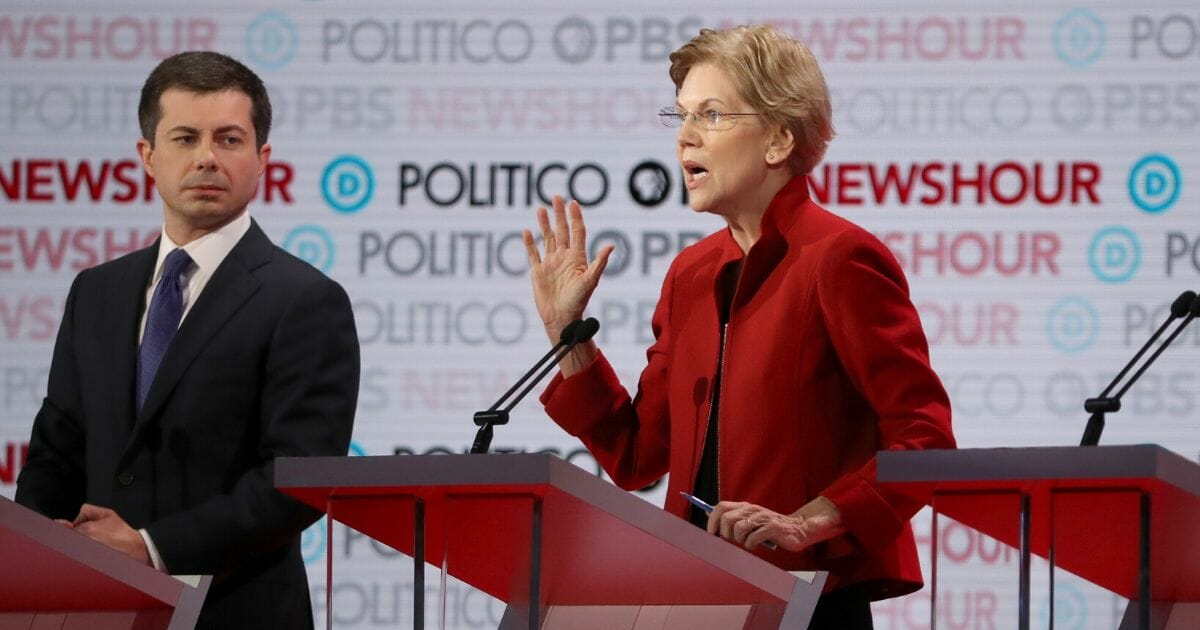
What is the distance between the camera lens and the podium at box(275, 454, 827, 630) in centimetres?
244

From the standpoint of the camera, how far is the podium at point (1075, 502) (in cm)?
231

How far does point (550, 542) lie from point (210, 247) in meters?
1.20

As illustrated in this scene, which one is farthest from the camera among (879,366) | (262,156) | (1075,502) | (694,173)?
(262,156)

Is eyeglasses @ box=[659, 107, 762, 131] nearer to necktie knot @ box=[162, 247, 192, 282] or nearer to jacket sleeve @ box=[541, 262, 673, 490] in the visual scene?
jacket sleeve @ box=[541, 262, 673, 490]

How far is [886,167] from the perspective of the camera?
449 centimetres

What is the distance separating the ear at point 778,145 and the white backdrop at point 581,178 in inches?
52.7

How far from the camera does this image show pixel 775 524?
275 centimetres

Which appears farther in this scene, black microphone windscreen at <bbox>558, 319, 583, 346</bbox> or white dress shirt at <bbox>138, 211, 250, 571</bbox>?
white dress shirt at <bbox>138, 211, 250, 571</bbox>

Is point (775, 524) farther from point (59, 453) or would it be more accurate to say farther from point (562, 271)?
point (59, 453)

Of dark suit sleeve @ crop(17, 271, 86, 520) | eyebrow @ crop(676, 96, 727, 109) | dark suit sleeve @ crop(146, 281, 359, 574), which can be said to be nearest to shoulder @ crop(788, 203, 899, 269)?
eyebrow @ crop(676, 96, 727, 109)

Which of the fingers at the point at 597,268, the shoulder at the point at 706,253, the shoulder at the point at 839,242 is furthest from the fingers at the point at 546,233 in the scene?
the shoulder at the point at 839,242

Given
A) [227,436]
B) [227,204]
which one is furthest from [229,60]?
[227,436]

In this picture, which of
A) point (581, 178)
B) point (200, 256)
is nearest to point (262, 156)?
point (200, 256)

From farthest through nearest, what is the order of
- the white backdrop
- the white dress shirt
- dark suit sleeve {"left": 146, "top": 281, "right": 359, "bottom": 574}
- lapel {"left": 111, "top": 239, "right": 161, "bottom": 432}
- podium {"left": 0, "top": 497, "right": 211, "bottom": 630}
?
the white backdrop, the white dress shirt, lapel {"left": 111, "top": 239, "right": 161, "bottom": 432}, dark suit sleeve {"left": 146, "top": 281, "right": 359, "bottom": 574}, podium {"left": 0, "top": 497, "right": 211, "bottom": 630}
